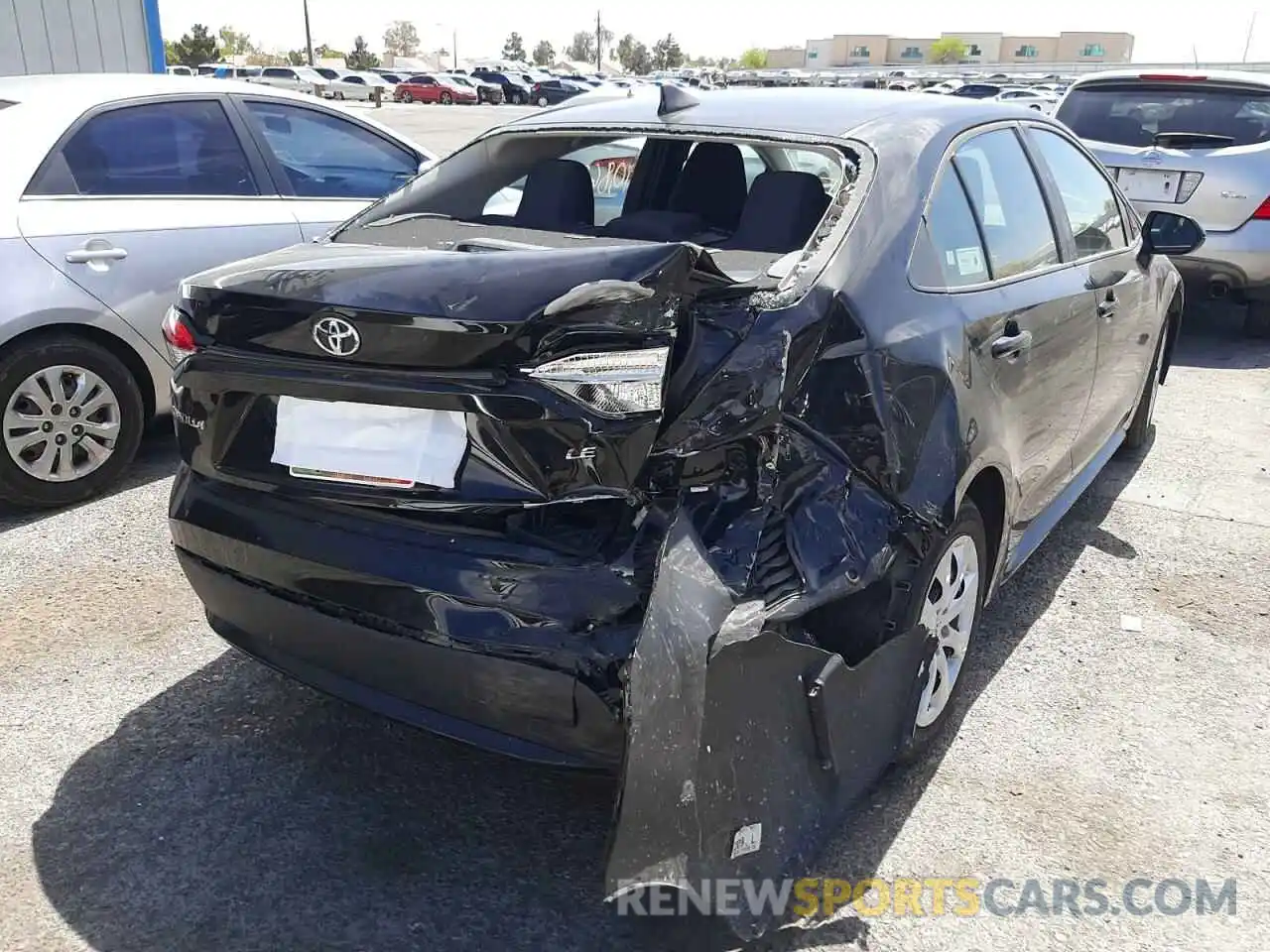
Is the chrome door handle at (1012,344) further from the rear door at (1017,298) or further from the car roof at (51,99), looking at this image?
the car roof at (51,99)

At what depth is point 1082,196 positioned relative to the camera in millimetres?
3914

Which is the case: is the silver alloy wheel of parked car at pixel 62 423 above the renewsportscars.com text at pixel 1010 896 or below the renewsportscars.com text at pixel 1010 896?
above

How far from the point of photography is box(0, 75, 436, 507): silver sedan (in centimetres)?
419

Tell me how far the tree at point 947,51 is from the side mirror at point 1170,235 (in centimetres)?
13315

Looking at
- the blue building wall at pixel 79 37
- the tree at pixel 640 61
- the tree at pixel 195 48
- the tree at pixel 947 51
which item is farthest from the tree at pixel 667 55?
the blue building wall at pixel 79 37

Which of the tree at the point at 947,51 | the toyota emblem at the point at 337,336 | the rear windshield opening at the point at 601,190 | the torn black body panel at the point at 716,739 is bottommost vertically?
the torn black body panel at the point at 716,739

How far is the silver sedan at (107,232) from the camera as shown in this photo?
13.8 ft

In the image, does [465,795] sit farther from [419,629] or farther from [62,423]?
[62,423]

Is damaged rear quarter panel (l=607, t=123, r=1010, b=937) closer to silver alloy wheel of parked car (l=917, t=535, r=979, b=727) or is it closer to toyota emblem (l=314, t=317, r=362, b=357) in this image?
silver alloy wheel of parked car (l=917, t=535, r=979, b=727)

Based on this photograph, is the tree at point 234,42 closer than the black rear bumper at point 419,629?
No

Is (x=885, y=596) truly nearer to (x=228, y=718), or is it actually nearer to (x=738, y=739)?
(x=738, y=739)

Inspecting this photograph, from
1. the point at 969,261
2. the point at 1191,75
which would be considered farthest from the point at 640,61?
the point at 969,261

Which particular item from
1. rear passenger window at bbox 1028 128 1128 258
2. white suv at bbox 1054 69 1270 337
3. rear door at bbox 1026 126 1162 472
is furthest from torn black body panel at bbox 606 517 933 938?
white suv at bbox 1054 69 1270 337

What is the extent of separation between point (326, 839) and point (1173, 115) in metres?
7.41
